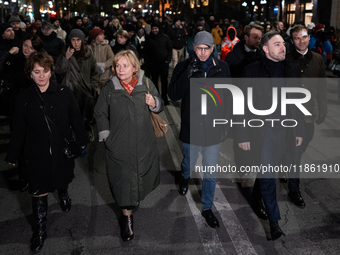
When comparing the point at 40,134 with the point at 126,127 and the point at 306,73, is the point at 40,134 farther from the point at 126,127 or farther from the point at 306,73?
the point at 306,73

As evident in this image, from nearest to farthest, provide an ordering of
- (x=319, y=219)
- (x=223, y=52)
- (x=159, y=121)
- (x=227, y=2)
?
(x=159, y=121), (x=319, y=219), (x=223, y=52), (x=227, y=2)

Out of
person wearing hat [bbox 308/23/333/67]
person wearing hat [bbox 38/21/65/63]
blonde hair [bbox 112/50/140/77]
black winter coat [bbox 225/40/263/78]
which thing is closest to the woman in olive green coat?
blonde hair [bbox 112/50/140/77]

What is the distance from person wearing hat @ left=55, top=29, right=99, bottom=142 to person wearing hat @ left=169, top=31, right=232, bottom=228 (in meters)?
2.85

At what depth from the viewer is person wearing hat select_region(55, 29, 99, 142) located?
259 inches

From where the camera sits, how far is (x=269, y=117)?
3889 millimetres

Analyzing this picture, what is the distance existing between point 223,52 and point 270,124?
4650 mm

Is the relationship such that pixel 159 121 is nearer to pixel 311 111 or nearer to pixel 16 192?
pixel 311 111

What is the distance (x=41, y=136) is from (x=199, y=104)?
1711 millimetres

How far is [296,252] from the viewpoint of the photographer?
3.70m

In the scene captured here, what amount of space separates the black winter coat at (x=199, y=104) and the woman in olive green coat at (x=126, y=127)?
453 millimetres

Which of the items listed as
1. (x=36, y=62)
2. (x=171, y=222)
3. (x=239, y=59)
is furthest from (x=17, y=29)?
(x=171, y=222)

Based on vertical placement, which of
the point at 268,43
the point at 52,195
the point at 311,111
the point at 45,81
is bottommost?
the point at 52,195

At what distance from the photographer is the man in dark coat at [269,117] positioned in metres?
3.90

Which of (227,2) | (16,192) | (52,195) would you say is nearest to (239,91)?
(52,195)
